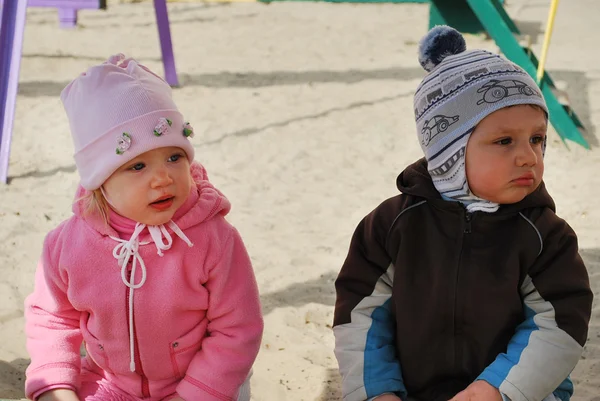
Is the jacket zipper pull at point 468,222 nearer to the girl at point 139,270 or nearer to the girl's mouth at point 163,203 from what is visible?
the girl at point 139,270

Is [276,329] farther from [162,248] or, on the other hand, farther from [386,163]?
[386,163]

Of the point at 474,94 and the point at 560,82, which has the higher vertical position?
the point at 474,94

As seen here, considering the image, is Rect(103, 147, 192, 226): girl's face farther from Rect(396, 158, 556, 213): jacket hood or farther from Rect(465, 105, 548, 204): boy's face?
Rect(465, 105, 548, 204): boy's face

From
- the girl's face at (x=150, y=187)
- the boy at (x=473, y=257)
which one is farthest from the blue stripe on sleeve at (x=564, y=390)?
the girl's face at (x=150, y=187)

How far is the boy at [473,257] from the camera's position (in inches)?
78.2

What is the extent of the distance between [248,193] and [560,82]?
344 cm

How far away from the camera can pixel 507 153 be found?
6.44ft

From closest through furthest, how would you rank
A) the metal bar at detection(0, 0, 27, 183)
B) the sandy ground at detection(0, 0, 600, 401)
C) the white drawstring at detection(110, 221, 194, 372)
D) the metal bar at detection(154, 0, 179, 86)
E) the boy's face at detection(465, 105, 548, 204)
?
the boy's face at detection(465, 105, 548, 204), the white drawstring at detection(110, 221, 194, 372), the sandy ground at detection(0, 0, 600, 401), the metal bar at detection(0, 0, 27, 183), the metal bar at detection(154, 0, 179, 86)

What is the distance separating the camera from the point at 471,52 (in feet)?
6.91

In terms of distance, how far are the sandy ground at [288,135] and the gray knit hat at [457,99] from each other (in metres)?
1.11

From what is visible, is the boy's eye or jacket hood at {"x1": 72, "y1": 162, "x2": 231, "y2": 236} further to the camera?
jacket hood at {"x1": 72, "y1": 162, "x2": 231, "y2": 236}

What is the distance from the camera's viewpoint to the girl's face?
2.03 metres

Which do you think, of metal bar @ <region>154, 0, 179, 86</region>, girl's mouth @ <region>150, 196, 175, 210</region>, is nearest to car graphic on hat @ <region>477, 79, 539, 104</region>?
girl's mouth @ <region>150, 196, 175, 210</region>

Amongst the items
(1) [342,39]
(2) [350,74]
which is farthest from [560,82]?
(1) [342,39]
